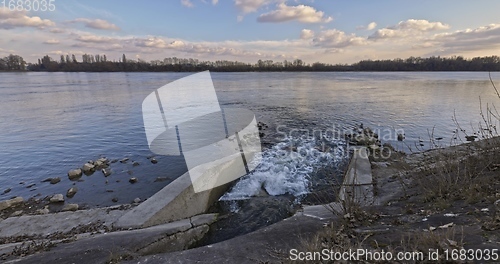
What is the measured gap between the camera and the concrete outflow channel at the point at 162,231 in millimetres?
4916

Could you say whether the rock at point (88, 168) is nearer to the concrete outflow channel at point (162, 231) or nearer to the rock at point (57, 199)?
the rock at point (57, 199)

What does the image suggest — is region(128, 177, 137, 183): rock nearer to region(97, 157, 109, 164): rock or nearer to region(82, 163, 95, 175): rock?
region(82, 163, 95, 175): rock

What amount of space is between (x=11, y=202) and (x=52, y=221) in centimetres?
302

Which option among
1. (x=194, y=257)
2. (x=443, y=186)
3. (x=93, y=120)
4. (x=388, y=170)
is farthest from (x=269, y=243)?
(x=93, y=120)

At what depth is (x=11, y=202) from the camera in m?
8.91

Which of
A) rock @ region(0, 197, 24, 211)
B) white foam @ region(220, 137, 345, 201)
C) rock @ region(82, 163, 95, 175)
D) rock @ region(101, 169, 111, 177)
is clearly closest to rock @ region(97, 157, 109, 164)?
rock @ region(82, 163, 95, 175)

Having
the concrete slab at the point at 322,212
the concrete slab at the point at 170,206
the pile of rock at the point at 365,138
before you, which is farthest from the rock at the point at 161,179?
the pile of rock at the point at 365,138

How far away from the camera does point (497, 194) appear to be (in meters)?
4.99

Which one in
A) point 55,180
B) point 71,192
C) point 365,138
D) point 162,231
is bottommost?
point 71,192

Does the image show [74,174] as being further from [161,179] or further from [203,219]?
[203,219]

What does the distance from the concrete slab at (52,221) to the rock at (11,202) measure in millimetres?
1493

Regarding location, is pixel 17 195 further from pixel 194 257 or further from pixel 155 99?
pixel 155 99

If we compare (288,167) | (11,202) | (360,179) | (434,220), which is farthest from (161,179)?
(434,220)

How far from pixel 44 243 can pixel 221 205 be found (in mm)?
4641
